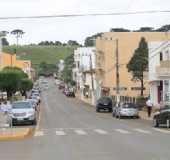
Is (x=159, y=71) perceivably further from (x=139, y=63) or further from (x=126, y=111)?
(x=139, y=63)

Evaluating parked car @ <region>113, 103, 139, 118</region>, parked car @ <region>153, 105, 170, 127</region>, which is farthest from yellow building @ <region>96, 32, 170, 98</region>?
parked car @ <region>153, 105, 170, 127</region>

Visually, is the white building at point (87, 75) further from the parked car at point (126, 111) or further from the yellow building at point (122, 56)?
the parked car at point (126, 111)

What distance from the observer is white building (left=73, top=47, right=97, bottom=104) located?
12912 cm

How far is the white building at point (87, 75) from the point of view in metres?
129

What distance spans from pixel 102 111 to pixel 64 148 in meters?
55.8

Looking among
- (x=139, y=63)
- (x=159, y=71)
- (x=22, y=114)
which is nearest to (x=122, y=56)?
(x=139, y=63)

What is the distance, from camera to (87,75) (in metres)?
146

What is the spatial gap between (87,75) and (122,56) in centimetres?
4177

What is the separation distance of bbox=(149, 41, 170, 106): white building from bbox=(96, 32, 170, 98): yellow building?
1794 centimetres

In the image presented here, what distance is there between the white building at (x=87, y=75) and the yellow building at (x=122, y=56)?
12.1 metres

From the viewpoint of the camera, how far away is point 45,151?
2486cm

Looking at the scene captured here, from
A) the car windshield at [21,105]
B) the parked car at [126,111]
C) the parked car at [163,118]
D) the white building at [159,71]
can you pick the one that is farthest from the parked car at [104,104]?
the parked car at [163,118]

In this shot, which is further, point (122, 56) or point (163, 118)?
point (122, 56)

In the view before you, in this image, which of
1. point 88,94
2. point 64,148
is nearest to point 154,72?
point 64,148
